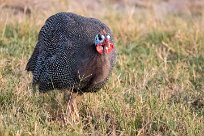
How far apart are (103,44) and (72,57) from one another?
10.3 inches

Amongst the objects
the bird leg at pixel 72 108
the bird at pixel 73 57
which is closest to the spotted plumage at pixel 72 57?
the bird at pixel 73 57

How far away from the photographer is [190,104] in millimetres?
5168

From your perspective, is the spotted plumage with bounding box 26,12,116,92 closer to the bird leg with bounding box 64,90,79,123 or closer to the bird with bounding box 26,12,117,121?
the bird with bounding box 26,12,117,121

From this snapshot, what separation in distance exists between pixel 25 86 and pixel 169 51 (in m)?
2.19

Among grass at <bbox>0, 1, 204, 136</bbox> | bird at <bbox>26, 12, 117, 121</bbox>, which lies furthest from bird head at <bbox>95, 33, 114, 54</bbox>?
grass at <bbox>0, 1, 204, 136</bbox>

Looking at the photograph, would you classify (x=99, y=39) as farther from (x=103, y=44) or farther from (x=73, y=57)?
(x=73, y=57)

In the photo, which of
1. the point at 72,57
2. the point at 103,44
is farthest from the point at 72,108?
the point at 103,44

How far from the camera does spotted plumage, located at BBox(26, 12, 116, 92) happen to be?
4.47 m

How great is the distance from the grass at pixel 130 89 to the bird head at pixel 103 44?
1.43 feet

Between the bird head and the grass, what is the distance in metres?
0.44

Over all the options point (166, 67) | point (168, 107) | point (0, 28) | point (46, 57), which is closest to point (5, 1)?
point (0, 28)

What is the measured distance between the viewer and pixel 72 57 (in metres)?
4.54

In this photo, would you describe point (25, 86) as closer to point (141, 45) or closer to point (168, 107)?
point (168, 107)

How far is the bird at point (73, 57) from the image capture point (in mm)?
4465
